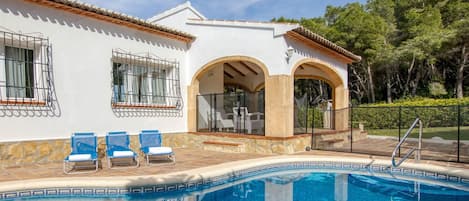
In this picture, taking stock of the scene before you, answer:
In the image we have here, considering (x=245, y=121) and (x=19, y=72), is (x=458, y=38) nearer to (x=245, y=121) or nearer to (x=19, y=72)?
(x=245, y=121)

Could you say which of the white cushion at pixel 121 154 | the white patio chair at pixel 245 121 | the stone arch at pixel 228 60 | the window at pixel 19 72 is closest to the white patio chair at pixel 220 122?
the white patio chair at pixel 245 121

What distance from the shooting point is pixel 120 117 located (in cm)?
1188

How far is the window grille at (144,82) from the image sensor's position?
12.0 metres

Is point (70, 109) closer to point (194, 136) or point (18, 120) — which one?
point (18, 120)

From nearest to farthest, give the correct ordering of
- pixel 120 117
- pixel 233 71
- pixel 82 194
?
pixel 82 194, pixel 120 117, pixel 233 71

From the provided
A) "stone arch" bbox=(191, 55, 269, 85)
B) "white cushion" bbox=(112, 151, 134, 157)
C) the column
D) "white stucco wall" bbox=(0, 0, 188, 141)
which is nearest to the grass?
the column

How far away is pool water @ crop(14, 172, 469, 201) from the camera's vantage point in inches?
299

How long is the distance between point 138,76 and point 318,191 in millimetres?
8527

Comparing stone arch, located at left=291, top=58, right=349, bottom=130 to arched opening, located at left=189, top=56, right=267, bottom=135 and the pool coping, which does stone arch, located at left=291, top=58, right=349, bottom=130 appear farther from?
the pool coping

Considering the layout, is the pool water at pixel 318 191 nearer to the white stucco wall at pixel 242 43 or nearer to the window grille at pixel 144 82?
the white stucco wall at pixel 242 43

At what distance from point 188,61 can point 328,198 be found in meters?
9.31

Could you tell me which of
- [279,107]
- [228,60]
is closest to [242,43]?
[228,60]

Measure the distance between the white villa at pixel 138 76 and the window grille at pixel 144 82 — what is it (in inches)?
1.7

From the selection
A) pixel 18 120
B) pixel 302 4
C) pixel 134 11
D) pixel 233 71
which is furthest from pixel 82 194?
pixel 302 4
